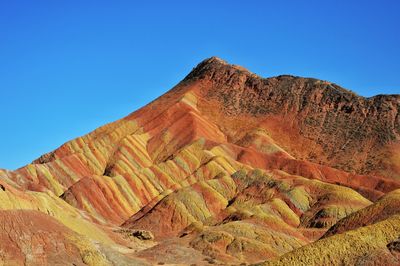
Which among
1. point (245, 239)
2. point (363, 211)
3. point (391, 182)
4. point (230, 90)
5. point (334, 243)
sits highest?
point (230, 90)

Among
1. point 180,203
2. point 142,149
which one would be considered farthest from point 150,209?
point 142,149

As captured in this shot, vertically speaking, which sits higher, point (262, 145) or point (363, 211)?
point (262, 145)

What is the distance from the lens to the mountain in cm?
4838

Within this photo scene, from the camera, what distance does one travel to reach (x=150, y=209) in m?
103

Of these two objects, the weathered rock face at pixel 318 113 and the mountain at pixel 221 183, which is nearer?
the mountain at pixel 221 183

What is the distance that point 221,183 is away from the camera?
108750 millimetres

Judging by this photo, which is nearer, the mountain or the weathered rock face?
the mountain

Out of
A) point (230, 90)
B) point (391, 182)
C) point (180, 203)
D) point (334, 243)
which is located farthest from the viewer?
point (230, 90)

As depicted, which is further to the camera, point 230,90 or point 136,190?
point 230,90

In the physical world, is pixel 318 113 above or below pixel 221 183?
above

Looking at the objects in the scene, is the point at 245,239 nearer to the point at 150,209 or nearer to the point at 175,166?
the point at 150,209

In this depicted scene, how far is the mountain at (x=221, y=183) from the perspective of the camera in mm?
48375

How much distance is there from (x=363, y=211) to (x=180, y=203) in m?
57.6

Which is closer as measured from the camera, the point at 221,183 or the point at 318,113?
the point at 221,183
